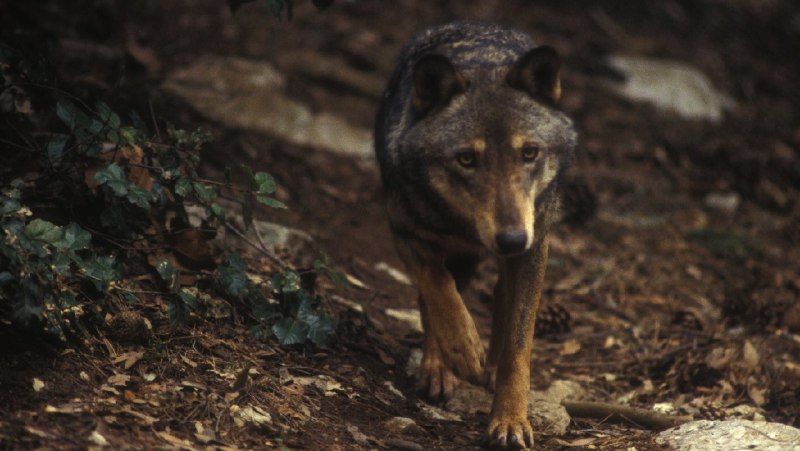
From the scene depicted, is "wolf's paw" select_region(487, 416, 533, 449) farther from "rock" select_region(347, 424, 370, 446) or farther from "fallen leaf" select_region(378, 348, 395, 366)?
"fallen leaf" select_region(378, 348, 395, 366)

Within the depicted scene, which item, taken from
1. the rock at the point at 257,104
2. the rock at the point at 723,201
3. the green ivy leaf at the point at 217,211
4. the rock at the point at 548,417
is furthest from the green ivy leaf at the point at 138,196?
the rock at the point at 723,201

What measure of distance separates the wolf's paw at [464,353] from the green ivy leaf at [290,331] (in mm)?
873

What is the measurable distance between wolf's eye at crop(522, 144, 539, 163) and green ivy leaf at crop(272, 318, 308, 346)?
5.35 ft

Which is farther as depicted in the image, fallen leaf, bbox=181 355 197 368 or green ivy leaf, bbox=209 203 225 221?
green ivy leaf, bbox=209 203 225 221

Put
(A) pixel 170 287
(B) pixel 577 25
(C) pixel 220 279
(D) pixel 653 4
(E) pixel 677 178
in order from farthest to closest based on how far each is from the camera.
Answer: (D) pixel 653 4 → (B) pixel 577 25 → (E) pixel 677 178 → (C) pixel 220 279 → (A) pixel 170 287

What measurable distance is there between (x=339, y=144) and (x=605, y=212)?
320cm

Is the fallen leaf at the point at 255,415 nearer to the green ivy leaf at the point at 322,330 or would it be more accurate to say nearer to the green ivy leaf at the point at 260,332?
the green ivy leaf at the point at 260,332

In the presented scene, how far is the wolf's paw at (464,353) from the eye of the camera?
5074 mm

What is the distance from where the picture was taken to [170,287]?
456 cm

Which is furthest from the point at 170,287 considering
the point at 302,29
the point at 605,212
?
the point at 302,29

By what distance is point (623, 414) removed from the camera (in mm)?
5121

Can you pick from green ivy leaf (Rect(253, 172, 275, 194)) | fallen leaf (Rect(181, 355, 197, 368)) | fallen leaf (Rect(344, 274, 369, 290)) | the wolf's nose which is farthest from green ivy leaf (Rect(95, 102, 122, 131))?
fallen leaf (Rect(344, 274, 369, 290))

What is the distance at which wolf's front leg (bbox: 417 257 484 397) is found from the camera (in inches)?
200

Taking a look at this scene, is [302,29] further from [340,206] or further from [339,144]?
[340,206]
